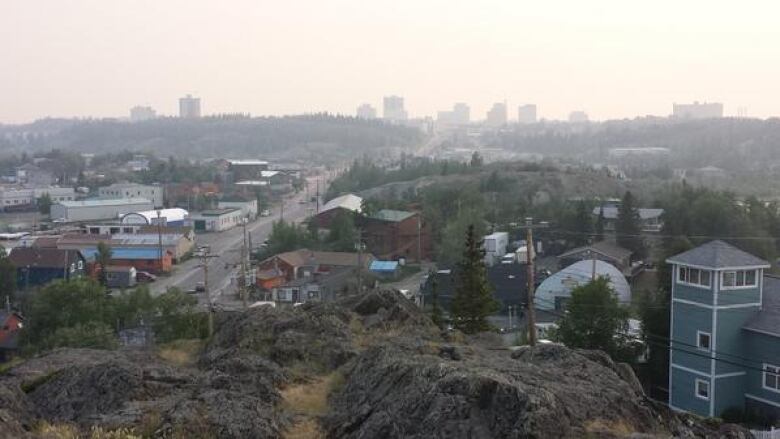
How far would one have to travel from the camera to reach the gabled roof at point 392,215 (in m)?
23.0

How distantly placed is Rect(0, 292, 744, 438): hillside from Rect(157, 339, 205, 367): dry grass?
0.54 metres

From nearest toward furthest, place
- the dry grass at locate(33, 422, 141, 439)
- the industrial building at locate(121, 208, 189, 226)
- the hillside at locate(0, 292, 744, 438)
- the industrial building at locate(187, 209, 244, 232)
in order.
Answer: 1. the dry grass at locate(33, 422, 141, 439)
2. the hillside at locate(0, 292, 744, 438)
3. the industrial building at locate(121, 208, 189, 226)
4. the industrial building at locate(187, 209, 244, 232)

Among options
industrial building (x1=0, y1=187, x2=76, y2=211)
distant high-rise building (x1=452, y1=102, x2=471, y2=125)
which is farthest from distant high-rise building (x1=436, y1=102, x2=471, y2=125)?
industrial building (x1=0, y1=187, x2=76, y2=211)

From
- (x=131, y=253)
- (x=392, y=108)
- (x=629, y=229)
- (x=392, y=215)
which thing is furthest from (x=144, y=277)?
(x=392, y=108)

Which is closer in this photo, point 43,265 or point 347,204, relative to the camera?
point 43,265

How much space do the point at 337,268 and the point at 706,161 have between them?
43.2 m

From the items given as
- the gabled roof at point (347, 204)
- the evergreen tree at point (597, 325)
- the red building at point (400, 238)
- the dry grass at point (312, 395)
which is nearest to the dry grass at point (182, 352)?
the dry grass at point (312, 395)

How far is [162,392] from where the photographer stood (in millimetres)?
4812

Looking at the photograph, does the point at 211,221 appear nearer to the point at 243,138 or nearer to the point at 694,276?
the point at 694,276

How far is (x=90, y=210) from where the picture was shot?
32125 millimetres

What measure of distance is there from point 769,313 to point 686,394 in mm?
1223

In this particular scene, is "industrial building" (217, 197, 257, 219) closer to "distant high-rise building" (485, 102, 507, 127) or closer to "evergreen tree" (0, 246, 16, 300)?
"evergreen tree" (0, 246, 16, 300)

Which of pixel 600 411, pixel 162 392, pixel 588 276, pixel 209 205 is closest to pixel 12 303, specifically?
pixel 588 276

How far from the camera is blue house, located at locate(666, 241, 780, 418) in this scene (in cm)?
884
